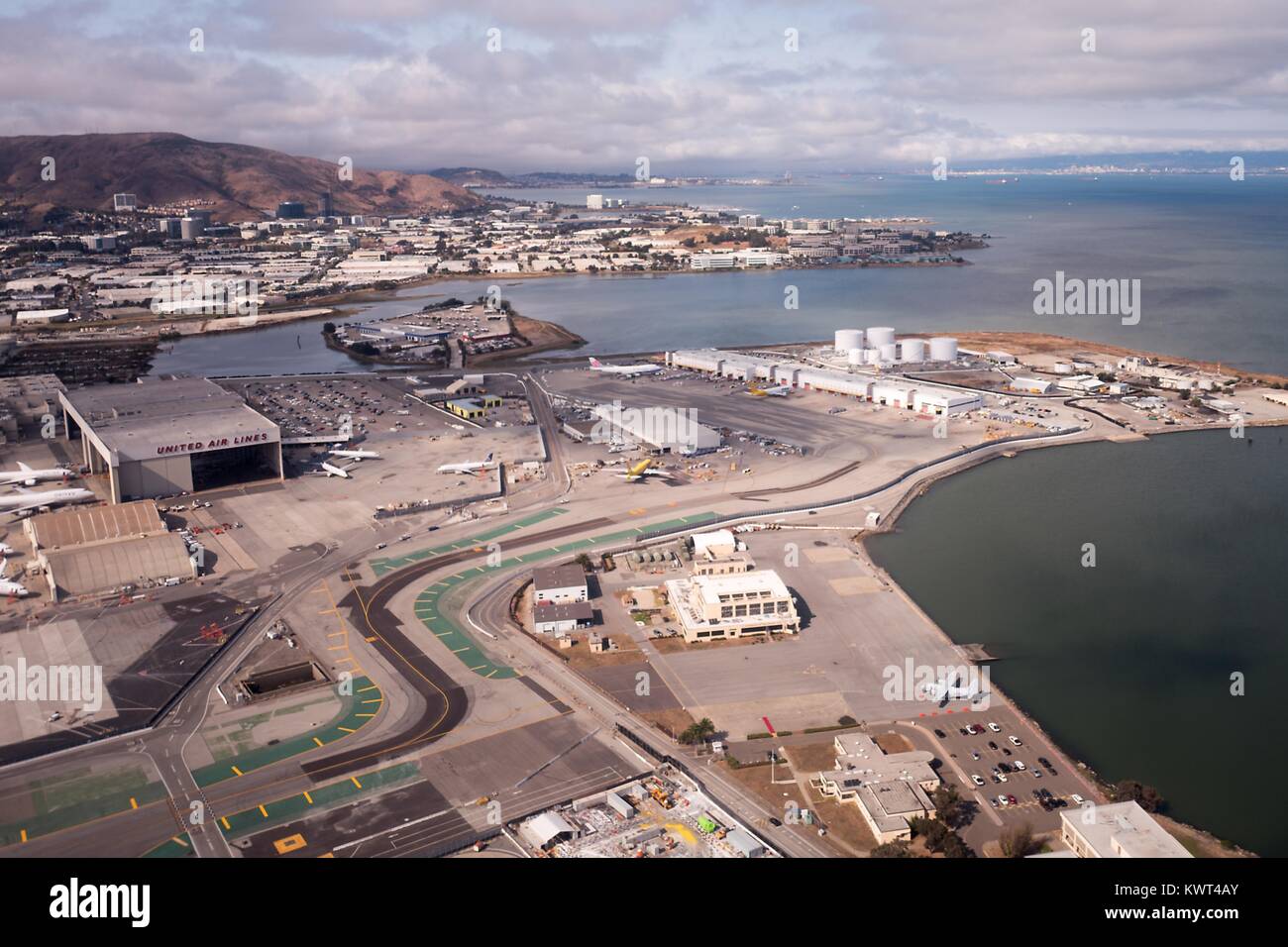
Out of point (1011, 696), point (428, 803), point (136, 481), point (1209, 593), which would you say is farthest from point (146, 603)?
point (1209, 593)

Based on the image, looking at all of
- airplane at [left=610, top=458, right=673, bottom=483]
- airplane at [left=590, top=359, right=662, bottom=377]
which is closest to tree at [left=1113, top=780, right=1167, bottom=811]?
airplane at [left=610, top=458, right=673, bottom=483]

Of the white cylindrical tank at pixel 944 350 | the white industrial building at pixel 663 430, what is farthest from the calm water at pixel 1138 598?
the white cylindrical tank at pixel 944 350

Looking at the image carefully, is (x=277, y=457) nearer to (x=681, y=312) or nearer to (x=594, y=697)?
(x=594, y=697)

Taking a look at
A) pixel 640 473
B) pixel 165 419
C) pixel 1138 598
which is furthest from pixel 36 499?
pixel 1138 598

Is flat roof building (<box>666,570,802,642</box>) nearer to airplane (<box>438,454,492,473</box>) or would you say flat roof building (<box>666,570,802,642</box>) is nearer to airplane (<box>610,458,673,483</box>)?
airplane (<box>610,458,673,483</box>)

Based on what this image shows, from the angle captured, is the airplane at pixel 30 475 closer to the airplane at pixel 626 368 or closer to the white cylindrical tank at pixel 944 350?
the airplane at pixel 626 368
